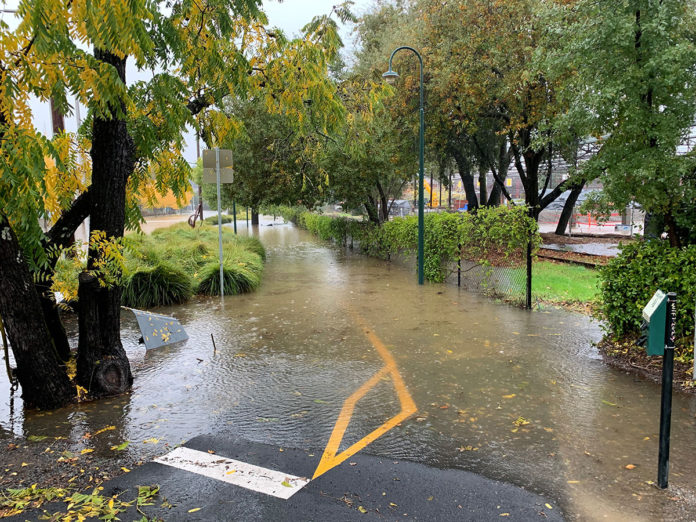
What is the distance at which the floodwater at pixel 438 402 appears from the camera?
4008mm

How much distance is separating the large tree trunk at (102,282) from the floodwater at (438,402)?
0.34m

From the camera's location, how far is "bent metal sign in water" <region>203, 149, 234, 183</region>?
32.7 ft

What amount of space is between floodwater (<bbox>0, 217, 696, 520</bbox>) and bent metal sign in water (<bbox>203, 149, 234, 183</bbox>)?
8.67 feet

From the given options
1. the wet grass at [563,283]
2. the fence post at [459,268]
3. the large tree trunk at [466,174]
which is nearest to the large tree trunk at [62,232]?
the wet grass at [563,283]

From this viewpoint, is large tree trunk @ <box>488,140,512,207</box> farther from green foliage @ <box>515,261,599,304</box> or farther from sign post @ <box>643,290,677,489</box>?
sign post @ <box>643,290,677,489</box>

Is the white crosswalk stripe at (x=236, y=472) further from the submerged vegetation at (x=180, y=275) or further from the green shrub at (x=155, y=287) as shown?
the green shrub at (x=155, y=287)

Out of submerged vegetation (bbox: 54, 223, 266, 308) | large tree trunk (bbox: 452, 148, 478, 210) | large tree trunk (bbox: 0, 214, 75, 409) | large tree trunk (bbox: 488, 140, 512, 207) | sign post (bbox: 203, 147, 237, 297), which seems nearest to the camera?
large tree trunk (bbox: 0, 214, 75, 409)

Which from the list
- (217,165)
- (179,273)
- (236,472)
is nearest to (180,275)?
(179,273)

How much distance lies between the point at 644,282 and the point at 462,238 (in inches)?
233

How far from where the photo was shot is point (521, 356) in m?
7.02

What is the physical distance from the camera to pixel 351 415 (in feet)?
16.8

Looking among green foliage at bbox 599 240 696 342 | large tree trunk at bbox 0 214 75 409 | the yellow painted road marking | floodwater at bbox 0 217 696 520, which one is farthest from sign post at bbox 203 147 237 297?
green foliage at bbox 599 240 696 342

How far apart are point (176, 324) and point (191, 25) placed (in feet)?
14.4

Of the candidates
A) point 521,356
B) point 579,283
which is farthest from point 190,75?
point 579,283
